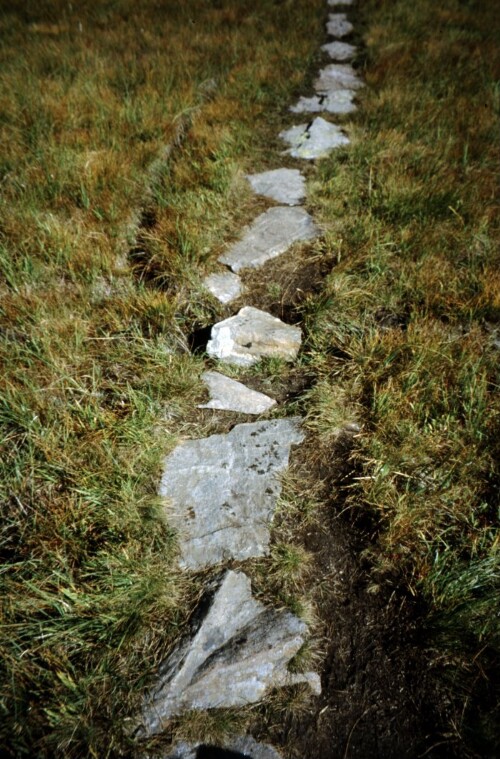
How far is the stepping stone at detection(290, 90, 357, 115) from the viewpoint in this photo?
5.12 m

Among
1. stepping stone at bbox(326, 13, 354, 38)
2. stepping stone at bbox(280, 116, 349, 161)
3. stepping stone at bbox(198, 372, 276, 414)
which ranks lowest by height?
stepping stone at bbox(198, 372, 276, 414)

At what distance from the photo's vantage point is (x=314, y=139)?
14.7 ft

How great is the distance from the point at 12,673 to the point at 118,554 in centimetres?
48

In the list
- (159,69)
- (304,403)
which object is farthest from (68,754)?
(159,69)

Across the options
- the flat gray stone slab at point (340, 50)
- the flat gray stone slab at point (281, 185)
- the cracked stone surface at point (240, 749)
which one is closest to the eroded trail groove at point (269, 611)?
the cracked stone surface at point (240, 749)

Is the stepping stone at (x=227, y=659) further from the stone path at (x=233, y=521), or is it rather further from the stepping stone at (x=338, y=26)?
the stepping stone at (x=338, y=26)

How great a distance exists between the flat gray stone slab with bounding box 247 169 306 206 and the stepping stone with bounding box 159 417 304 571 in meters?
2.43

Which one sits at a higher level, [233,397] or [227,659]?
[233,397]

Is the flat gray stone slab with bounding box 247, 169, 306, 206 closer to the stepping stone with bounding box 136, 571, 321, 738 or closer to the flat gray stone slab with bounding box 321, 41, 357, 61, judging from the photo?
the stepping stone with bounding box 136, 571, 321, 738

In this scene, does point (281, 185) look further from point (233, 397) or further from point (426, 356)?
point (233, 397)

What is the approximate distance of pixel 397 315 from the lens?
9.07 ft

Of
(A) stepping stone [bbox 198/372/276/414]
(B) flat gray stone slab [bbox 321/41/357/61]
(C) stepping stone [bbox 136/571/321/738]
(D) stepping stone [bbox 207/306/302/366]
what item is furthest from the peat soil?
(B) flat gray stone slab [bbox 321/41/357/61]

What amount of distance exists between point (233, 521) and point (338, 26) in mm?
9048

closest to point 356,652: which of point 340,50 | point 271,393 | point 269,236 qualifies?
point 271,393
